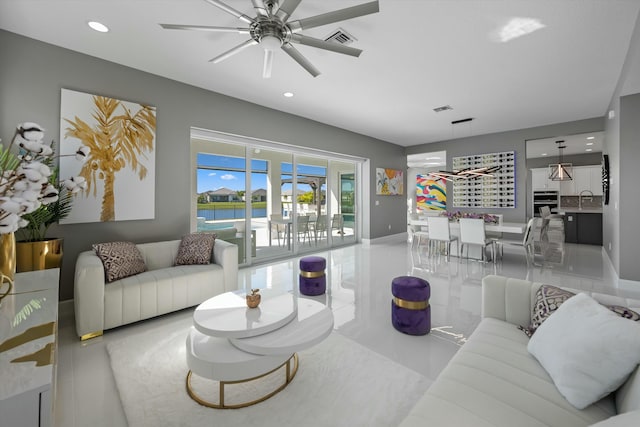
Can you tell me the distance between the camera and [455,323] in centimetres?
275

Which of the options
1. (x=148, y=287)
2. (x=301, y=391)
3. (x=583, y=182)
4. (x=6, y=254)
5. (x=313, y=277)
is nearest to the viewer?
(x=6, y=254)

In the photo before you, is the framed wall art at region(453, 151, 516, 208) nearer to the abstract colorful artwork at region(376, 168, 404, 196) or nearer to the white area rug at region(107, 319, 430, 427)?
the abstract colorful artwork at region(376, 168, 404, 196)

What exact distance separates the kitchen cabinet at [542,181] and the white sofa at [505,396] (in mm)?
9810

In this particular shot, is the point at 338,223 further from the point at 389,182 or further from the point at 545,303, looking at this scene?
the point at 545,303

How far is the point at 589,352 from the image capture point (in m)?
1.11

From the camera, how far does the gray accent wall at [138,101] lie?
2893mm

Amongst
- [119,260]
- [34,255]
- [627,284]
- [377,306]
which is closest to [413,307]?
[377,306]

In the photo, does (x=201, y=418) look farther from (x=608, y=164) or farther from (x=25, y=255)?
(x=608, y=164)

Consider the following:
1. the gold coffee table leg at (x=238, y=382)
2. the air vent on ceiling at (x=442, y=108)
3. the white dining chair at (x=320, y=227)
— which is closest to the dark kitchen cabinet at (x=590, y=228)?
the air vent on ceiling at (x=442, y=108)

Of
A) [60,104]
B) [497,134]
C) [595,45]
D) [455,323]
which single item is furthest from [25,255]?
[497,134]

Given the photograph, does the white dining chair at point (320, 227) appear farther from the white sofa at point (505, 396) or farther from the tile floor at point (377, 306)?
the white sofa at point (505, 396)

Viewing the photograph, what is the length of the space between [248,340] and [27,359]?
104cm

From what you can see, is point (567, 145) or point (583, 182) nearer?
point (567, 145)

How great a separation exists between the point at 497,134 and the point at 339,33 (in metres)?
6.20
